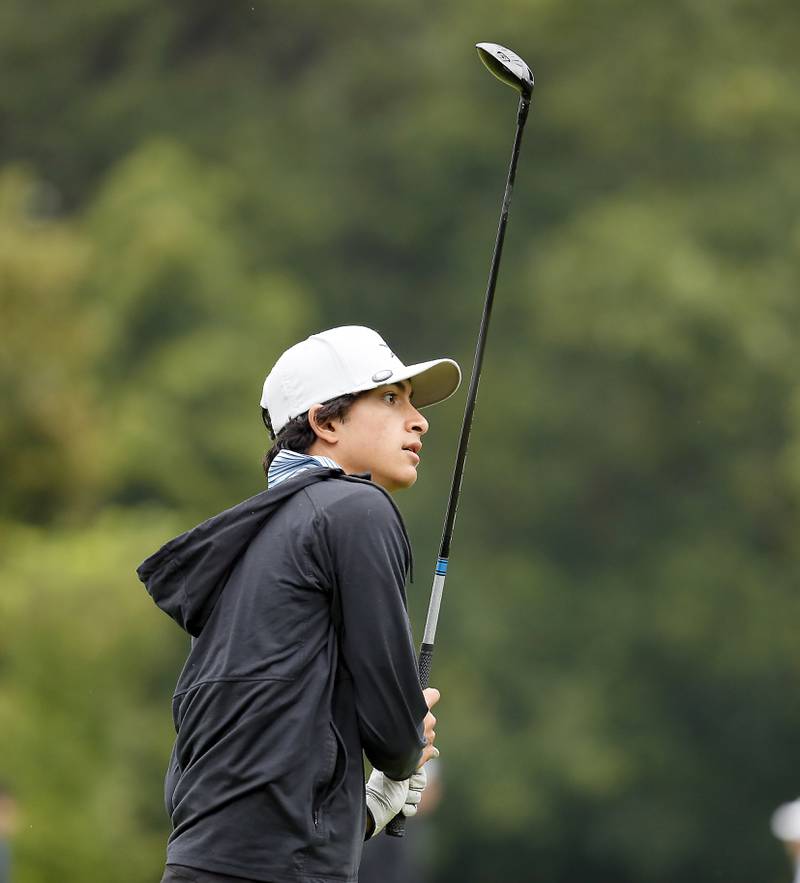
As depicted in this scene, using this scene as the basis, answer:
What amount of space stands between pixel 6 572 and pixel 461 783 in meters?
7.62

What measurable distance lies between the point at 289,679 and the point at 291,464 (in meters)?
0.41

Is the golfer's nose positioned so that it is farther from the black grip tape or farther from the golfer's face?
the black grip tape

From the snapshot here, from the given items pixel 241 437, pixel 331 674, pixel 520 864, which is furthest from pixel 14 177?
pixel 331 674

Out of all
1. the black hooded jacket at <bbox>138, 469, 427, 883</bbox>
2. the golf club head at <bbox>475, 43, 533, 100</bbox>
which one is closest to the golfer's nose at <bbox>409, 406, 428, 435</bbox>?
the black hooded jacket at <bbox>138, 469, 427, 883</bbox>

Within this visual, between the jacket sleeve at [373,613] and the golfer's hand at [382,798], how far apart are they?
27 centimetres

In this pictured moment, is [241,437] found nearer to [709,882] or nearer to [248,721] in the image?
[709,882]

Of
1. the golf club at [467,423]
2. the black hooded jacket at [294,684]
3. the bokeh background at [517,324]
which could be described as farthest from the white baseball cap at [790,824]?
the bokeh background at [517,324]

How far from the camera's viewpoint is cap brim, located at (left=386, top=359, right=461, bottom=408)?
3268 millimetres

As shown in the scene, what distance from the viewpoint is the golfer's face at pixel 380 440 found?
10.4 ft

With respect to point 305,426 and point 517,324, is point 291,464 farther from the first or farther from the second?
point 517,324

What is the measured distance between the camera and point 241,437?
18703 millimetres

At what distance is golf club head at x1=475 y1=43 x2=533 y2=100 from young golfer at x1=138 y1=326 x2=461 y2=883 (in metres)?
1.00

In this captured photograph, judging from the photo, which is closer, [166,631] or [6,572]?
[6,572]

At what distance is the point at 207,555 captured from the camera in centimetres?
302
